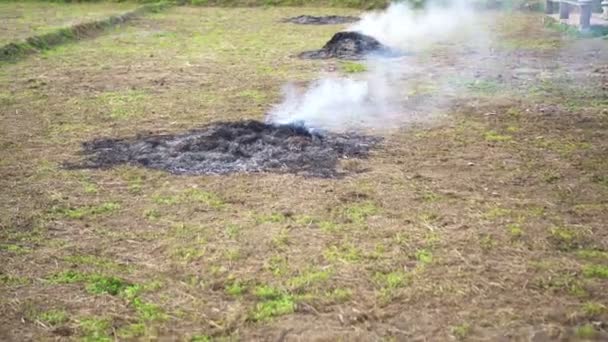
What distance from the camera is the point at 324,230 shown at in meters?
5.56

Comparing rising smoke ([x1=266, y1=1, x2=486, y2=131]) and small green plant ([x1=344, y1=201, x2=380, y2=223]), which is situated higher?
rising smoke ([x1=266, y1=1, x2=486, y2=131])

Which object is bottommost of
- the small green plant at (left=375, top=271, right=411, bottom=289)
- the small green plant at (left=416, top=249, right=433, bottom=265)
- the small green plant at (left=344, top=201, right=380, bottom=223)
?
the small green plant at (left=416, top=249, right=433, bottom=265)

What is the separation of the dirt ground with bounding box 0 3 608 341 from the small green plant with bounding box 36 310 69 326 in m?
0.01

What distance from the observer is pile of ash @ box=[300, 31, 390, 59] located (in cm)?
1424

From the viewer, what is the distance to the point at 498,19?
2042 cm

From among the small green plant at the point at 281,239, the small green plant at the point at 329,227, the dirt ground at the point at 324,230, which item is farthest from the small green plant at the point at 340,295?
the small green plant at the point at 329,227

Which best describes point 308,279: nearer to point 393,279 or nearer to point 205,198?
point 393,279

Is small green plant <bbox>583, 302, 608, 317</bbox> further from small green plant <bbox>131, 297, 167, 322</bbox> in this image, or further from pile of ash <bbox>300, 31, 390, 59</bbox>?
pile of ash <bbox>300, 31, 390, 59</bbox>

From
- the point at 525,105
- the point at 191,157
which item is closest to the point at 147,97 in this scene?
the point at 191,157

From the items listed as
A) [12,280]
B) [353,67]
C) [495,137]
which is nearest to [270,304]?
[12,280]

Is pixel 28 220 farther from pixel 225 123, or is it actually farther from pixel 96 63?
pixel 96 63

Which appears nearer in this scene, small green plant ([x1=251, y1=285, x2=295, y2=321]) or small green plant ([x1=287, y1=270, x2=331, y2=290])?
small green plant ([x1=251, y1=285, x2=295, y2=321])

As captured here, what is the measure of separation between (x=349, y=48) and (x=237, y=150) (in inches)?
296

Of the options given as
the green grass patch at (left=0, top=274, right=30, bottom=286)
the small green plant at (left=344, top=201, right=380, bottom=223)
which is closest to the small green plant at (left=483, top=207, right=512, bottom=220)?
the small green plant at (left=344, top=201, right=380, bottom=223)
